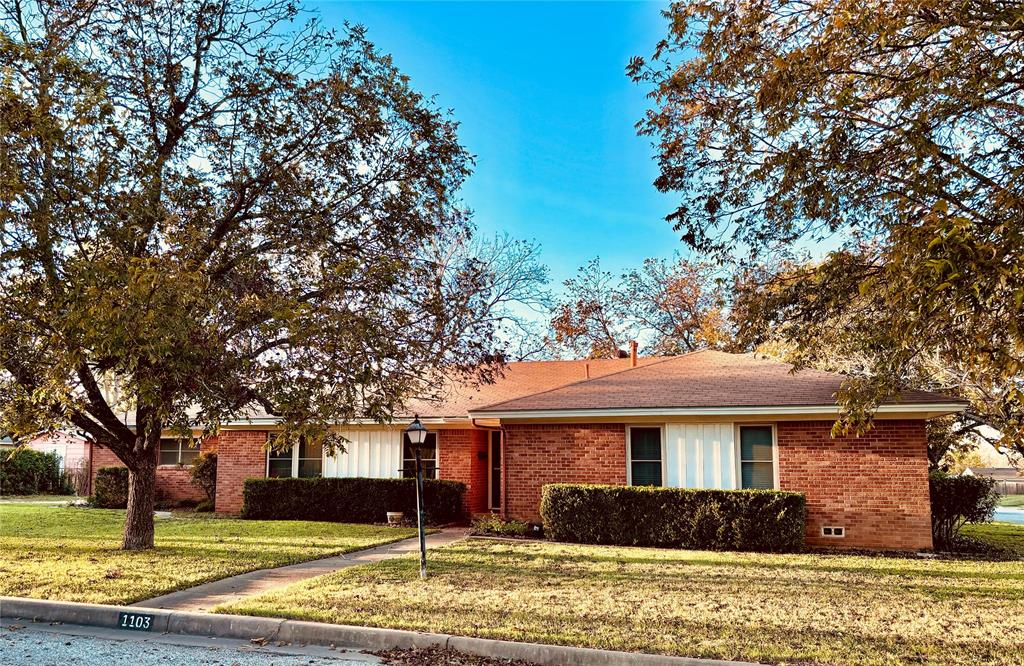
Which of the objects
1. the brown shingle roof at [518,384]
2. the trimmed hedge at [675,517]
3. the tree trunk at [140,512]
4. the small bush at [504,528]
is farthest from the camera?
the brown shingle roof at [518,384]

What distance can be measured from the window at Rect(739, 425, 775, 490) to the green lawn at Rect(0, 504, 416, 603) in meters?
6.79

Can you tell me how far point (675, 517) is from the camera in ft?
45.2

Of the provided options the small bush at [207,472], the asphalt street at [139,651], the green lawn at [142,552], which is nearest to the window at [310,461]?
the green lawn at [142,552]

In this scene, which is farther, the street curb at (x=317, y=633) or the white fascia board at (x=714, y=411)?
the white fascia board at (x=714, y=411)

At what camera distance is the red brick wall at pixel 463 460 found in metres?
19.2

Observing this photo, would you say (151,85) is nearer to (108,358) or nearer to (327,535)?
(108,358)

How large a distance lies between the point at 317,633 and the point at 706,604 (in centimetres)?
414

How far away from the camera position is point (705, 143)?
33.7 feet

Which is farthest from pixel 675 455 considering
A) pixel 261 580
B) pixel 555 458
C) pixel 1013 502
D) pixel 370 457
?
pixel 1013 502

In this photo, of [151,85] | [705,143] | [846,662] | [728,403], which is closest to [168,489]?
[151,85]

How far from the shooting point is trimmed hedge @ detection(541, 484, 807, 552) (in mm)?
13258

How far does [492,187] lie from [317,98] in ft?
26.5

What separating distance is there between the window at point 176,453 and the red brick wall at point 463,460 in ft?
28.6

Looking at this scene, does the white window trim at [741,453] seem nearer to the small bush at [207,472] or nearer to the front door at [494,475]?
the front door at [494,475]
